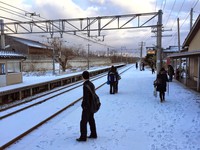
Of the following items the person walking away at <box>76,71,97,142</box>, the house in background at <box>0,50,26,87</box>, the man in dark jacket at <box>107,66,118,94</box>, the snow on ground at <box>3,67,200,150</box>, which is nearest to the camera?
the snow on ground at <box>3,67,200,150</box>

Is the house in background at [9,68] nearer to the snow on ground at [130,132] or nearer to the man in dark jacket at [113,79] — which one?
the man in dark jacket at [113,79]

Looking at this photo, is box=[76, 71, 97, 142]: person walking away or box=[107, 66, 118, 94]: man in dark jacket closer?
box=[76, 71, 97, 142]: person walking away

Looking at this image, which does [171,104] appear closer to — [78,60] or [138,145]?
[138,145]

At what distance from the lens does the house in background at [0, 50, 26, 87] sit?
21.4m

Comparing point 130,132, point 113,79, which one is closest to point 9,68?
point 113,79

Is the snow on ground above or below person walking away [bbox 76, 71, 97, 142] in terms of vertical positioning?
below

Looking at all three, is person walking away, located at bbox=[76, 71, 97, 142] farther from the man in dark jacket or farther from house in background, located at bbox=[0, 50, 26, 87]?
house in background, located at bbox=[0, 50, 26, 87]

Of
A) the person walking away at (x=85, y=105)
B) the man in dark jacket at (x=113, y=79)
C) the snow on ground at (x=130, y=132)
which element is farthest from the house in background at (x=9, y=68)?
the person walking away at (x=85, y=105)

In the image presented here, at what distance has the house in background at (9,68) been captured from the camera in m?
21.4

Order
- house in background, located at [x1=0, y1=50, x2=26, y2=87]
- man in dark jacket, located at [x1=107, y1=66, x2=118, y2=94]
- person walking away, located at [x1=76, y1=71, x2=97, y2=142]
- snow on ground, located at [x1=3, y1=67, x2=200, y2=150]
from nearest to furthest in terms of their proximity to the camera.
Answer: snow on ground, located at [x1=3, y1=67, x2=200, y2=150], person walking away, located at [x1=76, y1=71, x2=97, y2=142], man in dark jacket, located at [x1=107, y1=66, x2=118, y2=94], house in background, located at [x1=0, y1=50, x2=26, y2=87]

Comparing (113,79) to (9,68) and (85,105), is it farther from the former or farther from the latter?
(9,68)

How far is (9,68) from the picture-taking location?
23141 millimetres

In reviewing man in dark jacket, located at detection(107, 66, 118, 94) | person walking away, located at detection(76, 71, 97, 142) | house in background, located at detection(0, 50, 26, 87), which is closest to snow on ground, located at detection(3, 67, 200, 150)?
person walking away, located at detection(76, 71, 97, 142)

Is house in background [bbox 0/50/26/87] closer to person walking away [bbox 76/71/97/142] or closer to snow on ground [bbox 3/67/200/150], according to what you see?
snow on ground [bbox 3/67/200/150]
